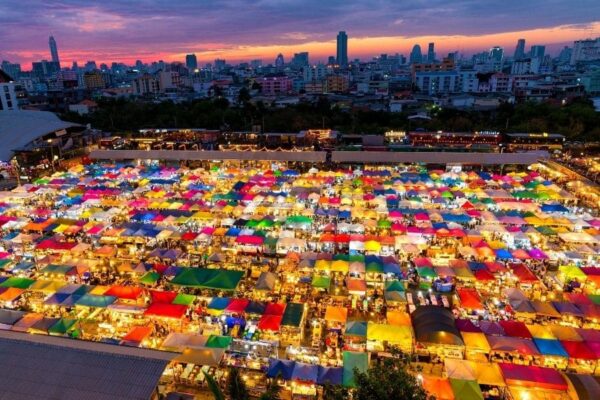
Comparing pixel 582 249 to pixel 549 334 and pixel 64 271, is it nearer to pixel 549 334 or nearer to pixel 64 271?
pixel 549 334

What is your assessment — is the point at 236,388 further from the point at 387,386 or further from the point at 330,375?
the point at 387,386

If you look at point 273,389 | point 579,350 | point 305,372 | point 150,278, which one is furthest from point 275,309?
point 579,350

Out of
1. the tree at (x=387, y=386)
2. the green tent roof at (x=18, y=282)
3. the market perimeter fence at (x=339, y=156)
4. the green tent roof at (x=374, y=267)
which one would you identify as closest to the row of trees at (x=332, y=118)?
the market perimeter fence at (x=339, y=156)

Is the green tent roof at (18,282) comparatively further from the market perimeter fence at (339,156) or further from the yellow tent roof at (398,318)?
the market perimeter fence at (339,156)

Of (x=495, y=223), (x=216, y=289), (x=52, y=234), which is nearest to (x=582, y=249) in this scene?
(x=495, y=223)

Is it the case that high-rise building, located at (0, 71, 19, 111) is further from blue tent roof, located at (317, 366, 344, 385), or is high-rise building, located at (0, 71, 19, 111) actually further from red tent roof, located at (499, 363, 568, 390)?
red tent roof, located at (499, 363, 568, 390)
